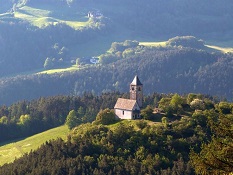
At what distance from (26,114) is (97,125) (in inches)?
2954

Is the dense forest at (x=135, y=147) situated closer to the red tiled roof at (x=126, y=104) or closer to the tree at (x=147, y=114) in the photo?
the tree at (x=147, y=114)

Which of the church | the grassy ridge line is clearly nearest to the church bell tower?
the church

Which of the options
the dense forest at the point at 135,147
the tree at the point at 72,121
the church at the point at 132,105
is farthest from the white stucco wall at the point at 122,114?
the tree at the point at 72,121

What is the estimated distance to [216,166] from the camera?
110 ft

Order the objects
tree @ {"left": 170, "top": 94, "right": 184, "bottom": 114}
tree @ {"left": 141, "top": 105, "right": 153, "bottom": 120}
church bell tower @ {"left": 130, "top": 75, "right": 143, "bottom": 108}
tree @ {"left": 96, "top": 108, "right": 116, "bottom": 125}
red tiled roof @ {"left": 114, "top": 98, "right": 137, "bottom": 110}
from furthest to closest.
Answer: church bell tower @ {"left": 130, "top": 75, "right": 143, "bottom": 108}, tree @ {"left": 96, "top": 108, "right": 116, "bottom": 125}, red tiled roof @ {"left": 114, "top": 98, "right": 137, "bottom": 110}, tree @ {"left": 170, "top": 94, "right": 184, "bottom": 114}, tree @ {"left": 141, "top": 105, "right": 153, "bottom": 120}

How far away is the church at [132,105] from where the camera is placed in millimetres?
122081

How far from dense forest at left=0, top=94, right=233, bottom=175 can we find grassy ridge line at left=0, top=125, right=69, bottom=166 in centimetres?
2661

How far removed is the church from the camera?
122081mm

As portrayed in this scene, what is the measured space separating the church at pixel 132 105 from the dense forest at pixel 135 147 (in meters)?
2.98

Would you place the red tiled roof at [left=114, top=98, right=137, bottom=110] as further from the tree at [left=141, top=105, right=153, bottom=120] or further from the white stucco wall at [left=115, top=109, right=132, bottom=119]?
the tree at [left=141, top=105, right=153, bottom=120]

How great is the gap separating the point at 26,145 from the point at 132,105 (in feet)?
151

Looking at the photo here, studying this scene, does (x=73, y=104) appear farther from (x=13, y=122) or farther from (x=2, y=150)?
(x=2, y=150)

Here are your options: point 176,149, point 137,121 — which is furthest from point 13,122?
point 176,149

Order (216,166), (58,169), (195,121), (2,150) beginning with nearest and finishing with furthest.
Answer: (216,166)
(58,169)
(195,121)
(2,150)
